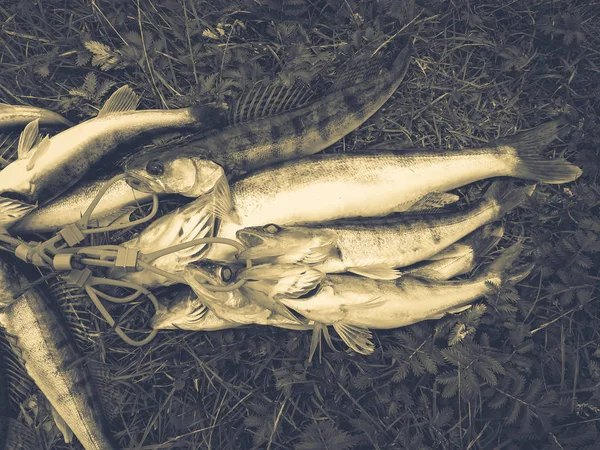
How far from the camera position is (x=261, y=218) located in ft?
9.39

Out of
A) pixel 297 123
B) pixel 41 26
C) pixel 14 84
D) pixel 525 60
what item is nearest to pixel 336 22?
pixel 297 123

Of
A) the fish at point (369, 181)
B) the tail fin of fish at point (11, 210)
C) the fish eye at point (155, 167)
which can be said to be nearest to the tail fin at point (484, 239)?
the fish at point (369, 181)

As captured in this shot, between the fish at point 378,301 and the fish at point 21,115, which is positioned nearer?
the fish at point 378,301

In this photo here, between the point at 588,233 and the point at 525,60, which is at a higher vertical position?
the point at 525,60

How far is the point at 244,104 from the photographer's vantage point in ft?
10.3

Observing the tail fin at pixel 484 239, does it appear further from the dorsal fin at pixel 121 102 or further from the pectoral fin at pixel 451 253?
the dorsal fin at pixel 121 102

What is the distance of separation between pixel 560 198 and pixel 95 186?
3.51 metres

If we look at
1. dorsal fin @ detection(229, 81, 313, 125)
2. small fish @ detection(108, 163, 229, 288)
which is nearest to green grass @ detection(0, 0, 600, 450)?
dorsal fin @ detection(229, 81, 313, 125)

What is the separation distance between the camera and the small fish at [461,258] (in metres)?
3.11

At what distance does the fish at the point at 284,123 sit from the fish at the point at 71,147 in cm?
22

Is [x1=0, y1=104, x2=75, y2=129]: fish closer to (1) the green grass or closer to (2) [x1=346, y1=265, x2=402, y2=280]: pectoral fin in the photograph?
(1) the green grass

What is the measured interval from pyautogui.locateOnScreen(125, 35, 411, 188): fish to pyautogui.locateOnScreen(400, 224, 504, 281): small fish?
1.13m

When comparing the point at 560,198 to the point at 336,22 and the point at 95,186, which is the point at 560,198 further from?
the point at 95,186

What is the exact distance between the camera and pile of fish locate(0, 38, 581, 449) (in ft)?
8.95
